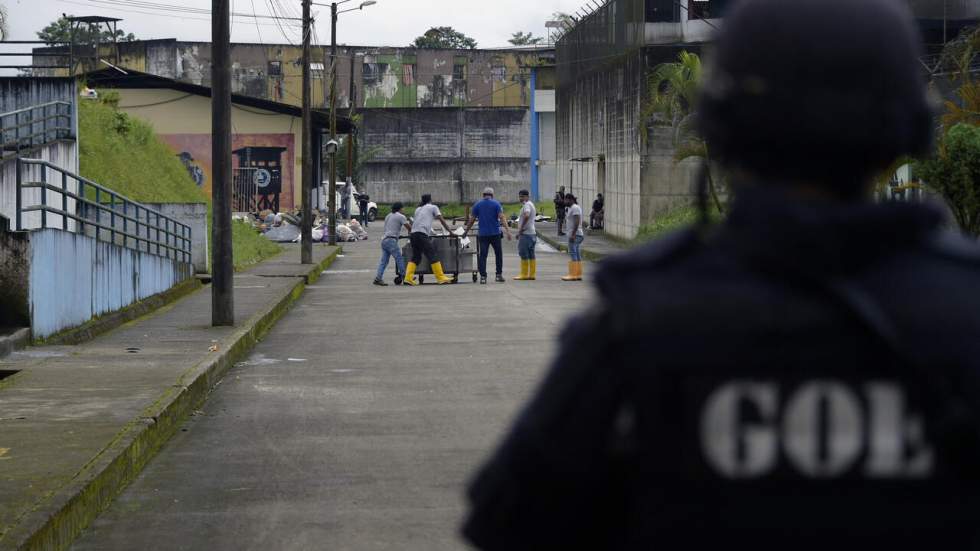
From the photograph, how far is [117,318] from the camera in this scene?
59.7 feet

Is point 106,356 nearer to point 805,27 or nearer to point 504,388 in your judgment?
point 504,388

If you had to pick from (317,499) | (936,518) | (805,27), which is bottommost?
(317,499)

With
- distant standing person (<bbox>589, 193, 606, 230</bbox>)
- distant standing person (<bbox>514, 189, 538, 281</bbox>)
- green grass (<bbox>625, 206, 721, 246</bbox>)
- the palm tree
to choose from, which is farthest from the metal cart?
distant standing person (<bbox>589, 193, 606, 230</bbox>)

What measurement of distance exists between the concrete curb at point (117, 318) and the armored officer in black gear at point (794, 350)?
545 inches

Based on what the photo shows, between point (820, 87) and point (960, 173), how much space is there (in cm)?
1993

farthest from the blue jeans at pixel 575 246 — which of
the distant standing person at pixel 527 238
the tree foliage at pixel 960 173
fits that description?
the tree foliage at pixel 960 173

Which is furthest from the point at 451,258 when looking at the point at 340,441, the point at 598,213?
the point at 598,213

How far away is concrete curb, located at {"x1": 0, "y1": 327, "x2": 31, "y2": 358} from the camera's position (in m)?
13.9

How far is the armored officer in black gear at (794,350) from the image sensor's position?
197cm

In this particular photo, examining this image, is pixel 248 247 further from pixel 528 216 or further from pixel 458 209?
pixel 458 209

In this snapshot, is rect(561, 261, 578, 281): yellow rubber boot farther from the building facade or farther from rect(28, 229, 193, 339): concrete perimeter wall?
rect(28, 229, 193, 339): concrete perimeter wall

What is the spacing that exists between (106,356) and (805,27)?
42.6 feet

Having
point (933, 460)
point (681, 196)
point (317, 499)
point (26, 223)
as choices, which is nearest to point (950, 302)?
point (933, 460)

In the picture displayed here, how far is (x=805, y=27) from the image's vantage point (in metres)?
2.01
